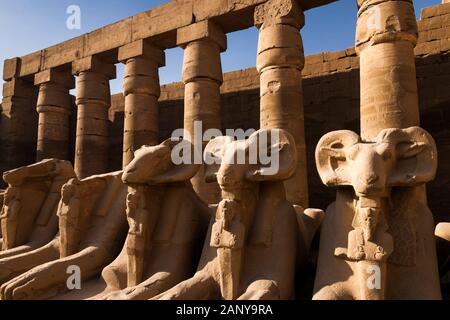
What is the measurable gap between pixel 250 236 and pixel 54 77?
10.3 metres

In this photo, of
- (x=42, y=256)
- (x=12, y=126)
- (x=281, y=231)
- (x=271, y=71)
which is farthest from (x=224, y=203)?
(x=12, y=126)

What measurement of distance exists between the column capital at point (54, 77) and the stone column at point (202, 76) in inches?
188

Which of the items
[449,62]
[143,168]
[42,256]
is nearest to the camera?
[143,168]

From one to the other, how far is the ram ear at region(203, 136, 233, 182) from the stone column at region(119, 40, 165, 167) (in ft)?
19.8

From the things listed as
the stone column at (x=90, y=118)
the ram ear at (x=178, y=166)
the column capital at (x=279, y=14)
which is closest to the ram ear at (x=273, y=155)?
the ram ear at (x=178, y=166)

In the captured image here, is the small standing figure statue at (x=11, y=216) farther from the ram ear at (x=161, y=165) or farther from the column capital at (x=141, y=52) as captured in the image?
the column capital at (x=141, y=52)

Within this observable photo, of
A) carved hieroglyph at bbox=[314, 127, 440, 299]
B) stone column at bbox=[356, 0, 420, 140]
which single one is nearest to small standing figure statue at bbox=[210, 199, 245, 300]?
carved hieroglyph at bbox=[314, 127, 440, 299]

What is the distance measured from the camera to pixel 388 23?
19.5ft

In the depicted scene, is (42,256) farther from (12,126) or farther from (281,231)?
(12,126)

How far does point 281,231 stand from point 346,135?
0.96 m

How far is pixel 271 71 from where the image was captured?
7621 millimetres

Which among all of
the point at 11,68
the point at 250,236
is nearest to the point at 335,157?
the point at 250,236

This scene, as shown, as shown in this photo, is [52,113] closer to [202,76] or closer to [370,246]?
[202,76]

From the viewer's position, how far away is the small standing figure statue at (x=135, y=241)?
12.1 feet
